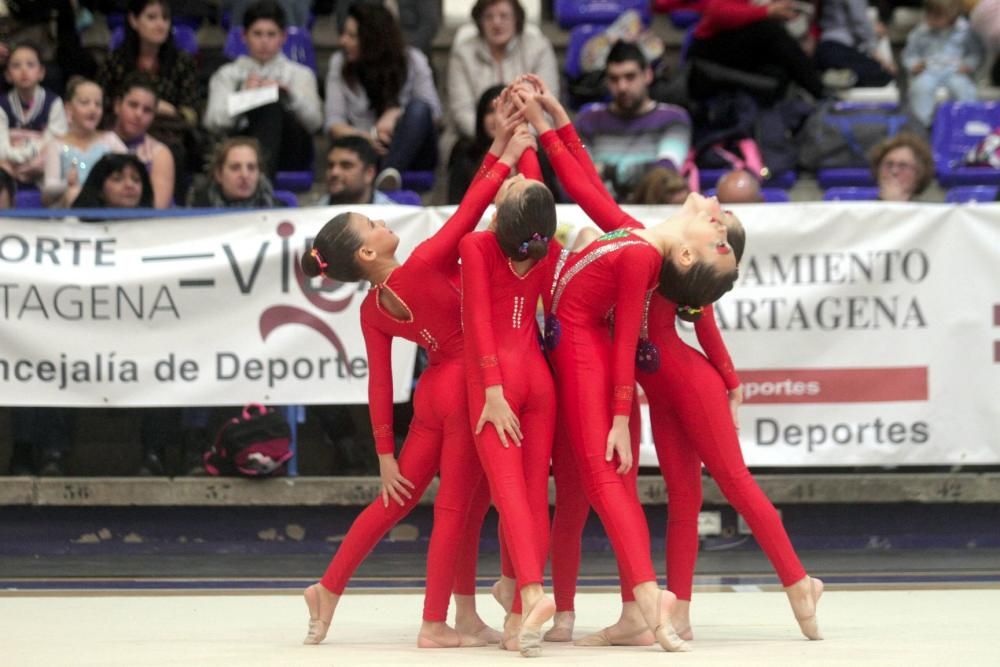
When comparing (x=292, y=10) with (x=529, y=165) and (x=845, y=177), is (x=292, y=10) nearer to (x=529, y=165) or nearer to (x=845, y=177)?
(x=845, y=177)

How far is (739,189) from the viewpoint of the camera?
7.43 m

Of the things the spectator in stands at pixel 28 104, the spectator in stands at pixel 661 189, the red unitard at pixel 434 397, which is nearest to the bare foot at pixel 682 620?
the red unitard at pixel 434 397

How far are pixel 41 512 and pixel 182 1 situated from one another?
3.50 m

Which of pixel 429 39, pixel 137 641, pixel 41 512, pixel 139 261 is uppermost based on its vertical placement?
Result: pixel 429 39

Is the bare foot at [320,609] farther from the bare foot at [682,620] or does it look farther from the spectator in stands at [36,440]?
the spectator in stands at [36,440]

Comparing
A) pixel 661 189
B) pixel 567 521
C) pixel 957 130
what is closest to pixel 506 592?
pixel 567 521

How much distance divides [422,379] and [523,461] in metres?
0.46

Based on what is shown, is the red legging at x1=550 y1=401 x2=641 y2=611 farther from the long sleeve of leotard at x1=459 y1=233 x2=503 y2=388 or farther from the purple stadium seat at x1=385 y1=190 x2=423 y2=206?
the purple stadium seat at x1=385 y1=190 x2=423 y2=206

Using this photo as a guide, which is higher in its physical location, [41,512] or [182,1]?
[182,1]

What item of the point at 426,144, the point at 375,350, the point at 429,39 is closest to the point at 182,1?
the point at 429,39

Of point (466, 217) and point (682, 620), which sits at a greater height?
point (466, 217)

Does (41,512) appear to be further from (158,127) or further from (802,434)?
(802,434)

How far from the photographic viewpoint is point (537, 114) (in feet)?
17.0

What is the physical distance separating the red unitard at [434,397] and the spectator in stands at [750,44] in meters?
3.93
